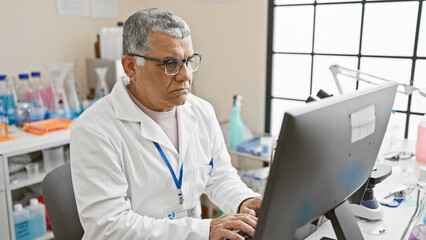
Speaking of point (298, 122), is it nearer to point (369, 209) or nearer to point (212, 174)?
point (369, 209)

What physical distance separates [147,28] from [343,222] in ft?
2.64

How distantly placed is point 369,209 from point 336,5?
156 centimetres

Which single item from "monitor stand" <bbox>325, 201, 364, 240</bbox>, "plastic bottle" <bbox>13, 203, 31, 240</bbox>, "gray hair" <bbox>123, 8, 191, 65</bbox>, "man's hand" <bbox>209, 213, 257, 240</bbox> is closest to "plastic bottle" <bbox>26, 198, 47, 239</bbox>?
"plastic bottle" <bbox>13, 203, 31, 240</bbox>

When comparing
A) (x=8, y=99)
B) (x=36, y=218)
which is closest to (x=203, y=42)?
(x=8, y=99)

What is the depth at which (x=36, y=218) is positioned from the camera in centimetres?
220

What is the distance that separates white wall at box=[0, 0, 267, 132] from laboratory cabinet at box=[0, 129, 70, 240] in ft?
1.97

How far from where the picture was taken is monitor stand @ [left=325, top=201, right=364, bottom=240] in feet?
2.89

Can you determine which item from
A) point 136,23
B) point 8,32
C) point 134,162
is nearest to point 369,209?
point 134,162

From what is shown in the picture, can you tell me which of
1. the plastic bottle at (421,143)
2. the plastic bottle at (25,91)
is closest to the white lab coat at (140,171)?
the plastic bottle at (421,143)

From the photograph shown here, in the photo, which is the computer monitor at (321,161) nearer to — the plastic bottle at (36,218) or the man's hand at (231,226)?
the man's hand at (231,226)

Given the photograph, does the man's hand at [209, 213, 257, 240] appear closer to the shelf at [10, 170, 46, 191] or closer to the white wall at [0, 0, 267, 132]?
the shelf at [10, 170, 46, 191]

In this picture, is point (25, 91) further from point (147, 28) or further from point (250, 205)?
point (250, 205)

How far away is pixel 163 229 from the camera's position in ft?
3.67

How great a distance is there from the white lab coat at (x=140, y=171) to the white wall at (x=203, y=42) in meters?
1.17
